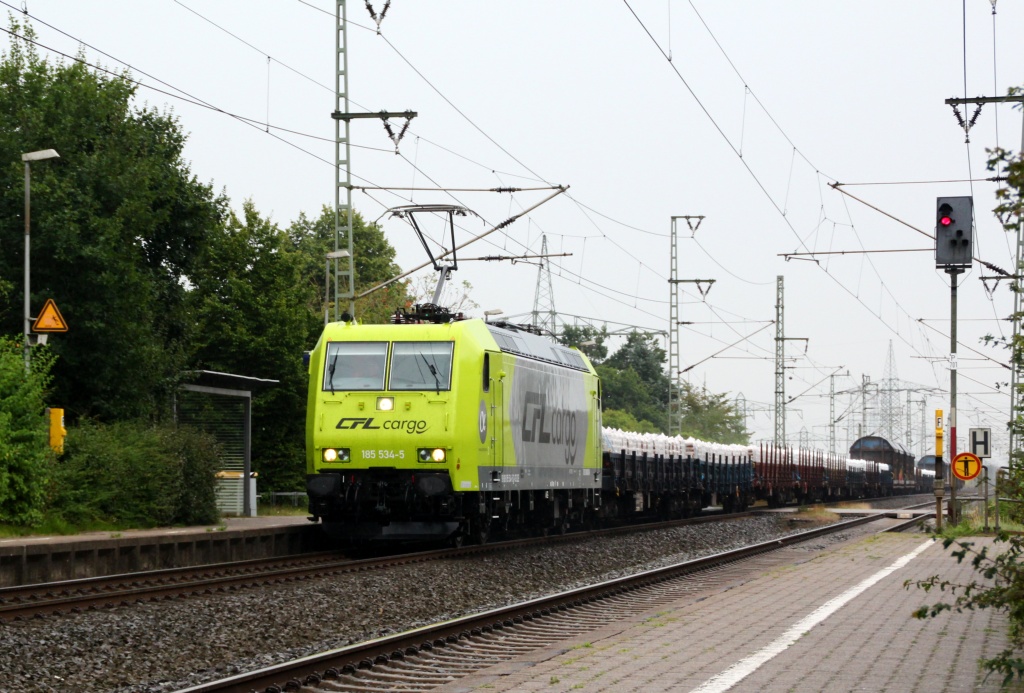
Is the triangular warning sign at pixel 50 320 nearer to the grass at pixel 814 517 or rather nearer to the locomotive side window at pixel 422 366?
the locomotive side window at pixel 422 366

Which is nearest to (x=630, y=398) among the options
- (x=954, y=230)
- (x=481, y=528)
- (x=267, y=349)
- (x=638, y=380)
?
(x=638, y=380)

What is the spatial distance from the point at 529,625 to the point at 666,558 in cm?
1077

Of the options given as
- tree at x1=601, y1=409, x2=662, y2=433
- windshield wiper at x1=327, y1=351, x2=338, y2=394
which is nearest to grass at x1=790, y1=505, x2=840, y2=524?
windshield wiper at x1=327, y1=351, x2=338, y2=394

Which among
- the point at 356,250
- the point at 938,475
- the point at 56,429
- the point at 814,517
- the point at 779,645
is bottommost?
the point at 814,517

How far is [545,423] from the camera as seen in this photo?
2552cm

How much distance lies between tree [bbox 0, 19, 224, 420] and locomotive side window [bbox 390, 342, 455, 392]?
30.9 ft

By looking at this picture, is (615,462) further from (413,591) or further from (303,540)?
(413,591)

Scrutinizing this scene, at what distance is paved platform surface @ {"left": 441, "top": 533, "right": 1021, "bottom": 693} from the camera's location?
9234mm

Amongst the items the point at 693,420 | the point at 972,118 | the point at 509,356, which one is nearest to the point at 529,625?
the point at 509,356

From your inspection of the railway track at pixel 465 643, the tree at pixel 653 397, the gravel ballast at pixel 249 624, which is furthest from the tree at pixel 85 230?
the tree at pixel 653 397

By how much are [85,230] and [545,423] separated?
34.5 ft

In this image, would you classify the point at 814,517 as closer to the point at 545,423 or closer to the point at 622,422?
the point at 545,423

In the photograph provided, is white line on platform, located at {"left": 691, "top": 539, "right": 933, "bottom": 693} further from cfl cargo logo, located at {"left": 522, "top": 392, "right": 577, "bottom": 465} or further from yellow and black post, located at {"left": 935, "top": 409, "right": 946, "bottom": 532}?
yellow and black post, located at {"left": 935, "top": 409, "right": 946, "bottom": 532}

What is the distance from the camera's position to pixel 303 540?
23688mm
